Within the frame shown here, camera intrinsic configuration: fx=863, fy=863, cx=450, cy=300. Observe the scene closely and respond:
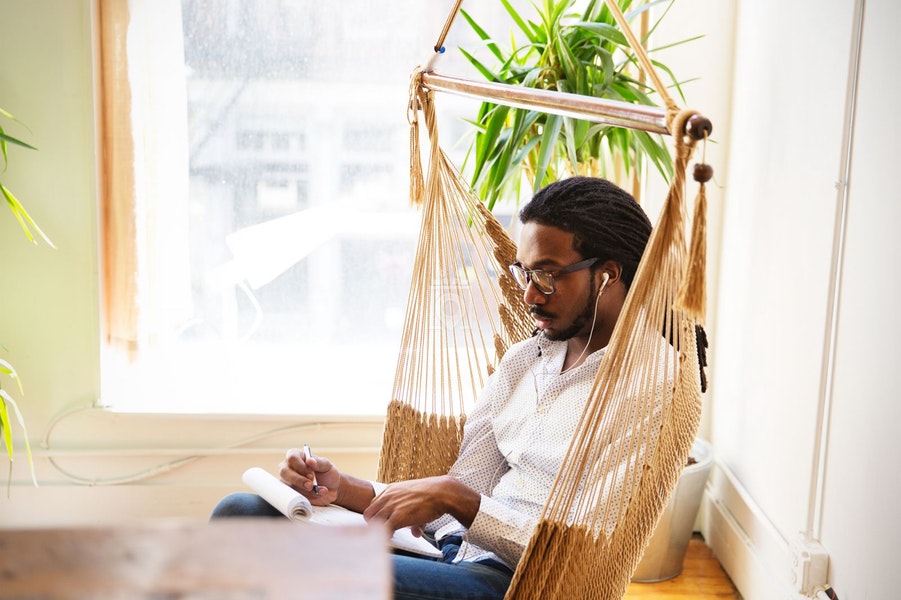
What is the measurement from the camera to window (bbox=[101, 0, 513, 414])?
8.29ft

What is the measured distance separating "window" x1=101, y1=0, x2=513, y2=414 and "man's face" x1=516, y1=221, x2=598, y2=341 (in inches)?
45.9

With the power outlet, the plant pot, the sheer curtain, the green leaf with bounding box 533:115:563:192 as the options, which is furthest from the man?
the sheer curtain

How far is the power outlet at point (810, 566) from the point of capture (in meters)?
1.66

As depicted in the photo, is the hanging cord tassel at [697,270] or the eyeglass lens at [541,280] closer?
the hanging cord tassel at [697,270]

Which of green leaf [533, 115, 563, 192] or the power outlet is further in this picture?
green leaf [533, 115, 563, 192]

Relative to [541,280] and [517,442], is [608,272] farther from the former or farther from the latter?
[517,442]

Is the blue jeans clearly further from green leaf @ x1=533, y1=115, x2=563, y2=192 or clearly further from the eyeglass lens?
green leaf @ x1=533, y1=115, x2=563, y2=192

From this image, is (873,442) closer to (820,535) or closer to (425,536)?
(820,535)

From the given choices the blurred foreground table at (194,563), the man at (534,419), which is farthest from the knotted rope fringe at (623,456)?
A: the blurred foreground table at (194,563)

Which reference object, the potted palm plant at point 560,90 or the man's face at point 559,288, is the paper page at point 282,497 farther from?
the potted palm plant at point 560,90

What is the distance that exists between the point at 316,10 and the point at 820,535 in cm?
195

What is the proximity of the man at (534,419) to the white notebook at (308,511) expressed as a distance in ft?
0.09

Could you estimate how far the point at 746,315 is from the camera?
7.16 feet

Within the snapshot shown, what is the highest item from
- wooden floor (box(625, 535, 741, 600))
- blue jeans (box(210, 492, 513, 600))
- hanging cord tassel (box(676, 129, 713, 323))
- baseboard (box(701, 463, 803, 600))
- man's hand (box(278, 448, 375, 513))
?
hanging cord tassel (box(676, 129, 713, 323))
